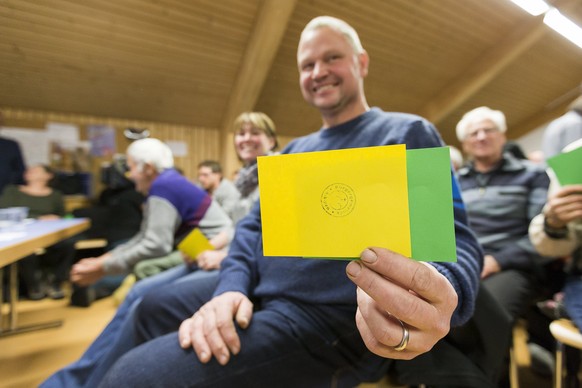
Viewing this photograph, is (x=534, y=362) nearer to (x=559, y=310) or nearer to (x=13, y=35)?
(x=559, y=310)

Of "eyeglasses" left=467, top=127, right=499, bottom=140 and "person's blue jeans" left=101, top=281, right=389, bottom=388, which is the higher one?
"eyeglasses" left=467, top=127, right=499, bottom=140

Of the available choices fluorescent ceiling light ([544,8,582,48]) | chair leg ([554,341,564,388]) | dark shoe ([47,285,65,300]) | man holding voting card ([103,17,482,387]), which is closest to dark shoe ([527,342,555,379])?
chair leg ([554,341,564,388])

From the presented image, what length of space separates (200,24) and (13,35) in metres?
0.30

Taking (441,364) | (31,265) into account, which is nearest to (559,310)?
(441,364)

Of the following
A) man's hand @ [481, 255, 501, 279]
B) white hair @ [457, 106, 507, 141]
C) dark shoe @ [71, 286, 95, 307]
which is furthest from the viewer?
dark shoe @ [71, 286, 95, 307]

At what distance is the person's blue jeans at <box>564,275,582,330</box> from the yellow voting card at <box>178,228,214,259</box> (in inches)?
38.2

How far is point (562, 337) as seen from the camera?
637mm

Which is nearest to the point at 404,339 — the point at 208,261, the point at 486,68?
the point at 486,68

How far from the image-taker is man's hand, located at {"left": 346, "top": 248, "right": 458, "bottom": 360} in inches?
9.9

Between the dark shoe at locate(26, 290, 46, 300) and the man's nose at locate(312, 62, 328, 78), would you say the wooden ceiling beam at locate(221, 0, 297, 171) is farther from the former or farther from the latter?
the dark shoe at locate(26, 290, 46, 300)

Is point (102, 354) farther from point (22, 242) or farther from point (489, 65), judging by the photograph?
point (489, 65)

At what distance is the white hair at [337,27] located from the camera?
573 millimetres

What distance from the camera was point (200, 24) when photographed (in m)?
0.57

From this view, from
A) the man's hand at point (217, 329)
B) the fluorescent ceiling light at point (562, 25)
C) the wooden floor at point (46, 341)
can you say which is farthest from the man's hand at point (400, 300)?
the wooden floor at point (46, 341)
